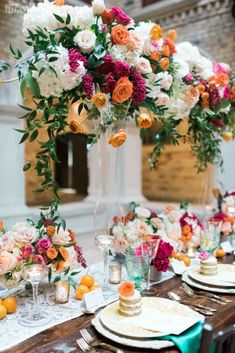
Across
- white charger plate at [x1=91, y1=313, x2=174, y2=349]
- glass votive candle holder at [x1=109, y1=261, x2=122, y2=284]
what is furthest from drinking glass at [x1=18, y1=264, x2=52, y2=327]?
glass votive candle holder at [x1=109, y1=261, x2=122, y2=284]

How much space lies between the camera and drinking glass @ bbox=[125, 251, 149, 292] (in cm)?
146

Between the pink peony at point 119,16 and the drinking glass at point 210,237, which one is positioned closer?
the pink peony at point 119,16

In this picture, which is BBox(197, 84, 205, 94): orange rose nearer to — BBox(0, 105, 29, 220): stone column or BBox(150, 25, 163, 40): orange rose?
BBox(150, 25, 163, 40): orange rose

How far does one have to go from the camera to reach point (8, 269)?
1347 mm

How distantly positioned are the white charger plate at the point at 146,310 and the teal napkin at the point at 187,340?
0.08 feet

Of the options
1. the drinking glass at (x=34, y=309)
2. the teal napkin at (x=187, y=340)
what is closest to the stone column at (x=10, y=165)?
the drinking glass at (x=34, y=309)

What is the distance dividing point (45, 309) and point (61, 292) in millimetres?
89

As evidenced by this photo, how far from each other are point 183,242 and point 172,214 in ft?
0.57

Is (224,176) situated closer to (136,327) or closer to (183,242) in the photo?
(183,242)

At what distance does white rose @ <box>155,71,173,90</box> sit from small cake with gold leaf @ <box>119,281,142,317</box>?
987mm

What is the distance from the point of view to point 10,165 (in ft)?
11.9

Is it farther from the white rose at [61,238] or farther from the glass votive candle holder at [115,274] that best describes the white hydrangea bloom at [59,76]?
the glass votive candle holder at [115,274]

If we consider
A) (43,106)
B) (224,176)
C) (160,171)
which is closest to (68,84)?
(43,106)

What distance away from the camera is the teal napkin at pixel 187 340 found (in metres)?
1.08
